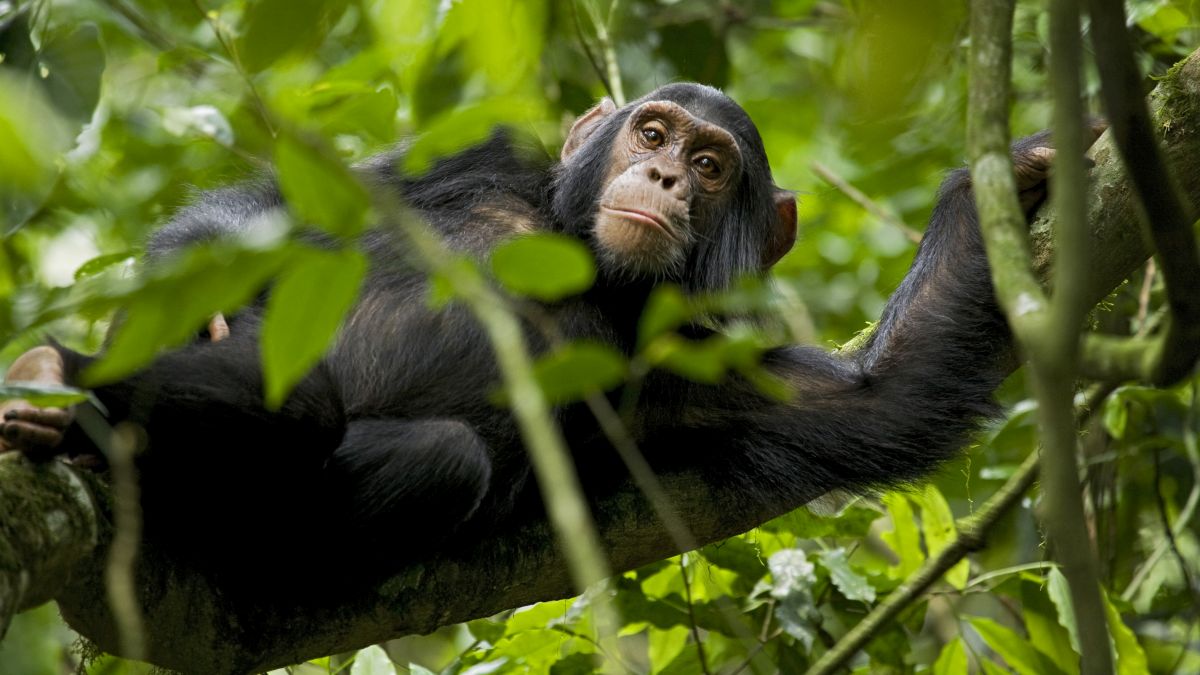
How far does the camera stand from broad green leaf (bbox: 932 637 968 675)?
14.0 feet

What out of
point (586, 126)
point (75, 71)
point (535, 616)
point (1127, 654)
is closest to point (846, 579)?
point (1127, 654)

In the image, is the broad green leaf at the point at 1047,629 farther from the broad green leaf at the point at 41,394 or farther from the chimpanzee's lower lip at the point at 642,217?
the broad green leaf at the point at 41,394

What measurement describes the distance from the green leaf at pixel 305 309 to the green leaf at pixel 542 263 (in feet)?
0.60

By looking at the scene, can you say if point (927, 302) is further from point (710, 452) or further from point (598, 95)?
point (598, 95)

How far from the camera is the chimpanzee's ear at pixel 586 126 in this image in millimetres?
4653

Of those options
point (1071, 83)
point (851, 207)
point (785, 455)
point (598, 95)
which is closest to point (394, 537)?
point (785, 455)

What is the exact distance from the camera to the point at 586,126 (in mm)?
4742

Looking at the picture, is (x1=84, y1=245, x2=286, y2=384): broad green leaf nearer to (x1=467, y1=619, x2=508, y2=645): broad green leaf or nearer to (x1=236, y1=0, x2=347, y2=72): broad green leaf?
(x1=236, y1=0, x2=347, y2=72): broad green leaf

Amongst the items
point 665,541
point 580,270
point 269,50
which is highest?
point 269,50

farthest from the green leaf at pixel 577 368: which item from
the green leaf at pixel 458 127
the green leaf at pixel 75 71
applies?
the green leaf at pixel 75 71

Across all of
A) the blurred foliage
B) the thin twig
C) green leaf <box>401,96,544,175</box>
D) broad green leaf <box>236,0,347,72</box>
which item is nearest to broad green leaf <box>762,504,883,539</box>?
the blurred foliage

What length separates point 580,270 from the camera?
1.53 m

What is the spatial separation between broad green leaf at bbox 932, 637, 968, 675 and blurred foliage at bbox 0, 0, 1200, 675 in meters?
0.01

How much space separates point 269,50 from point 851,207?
6.52 m
